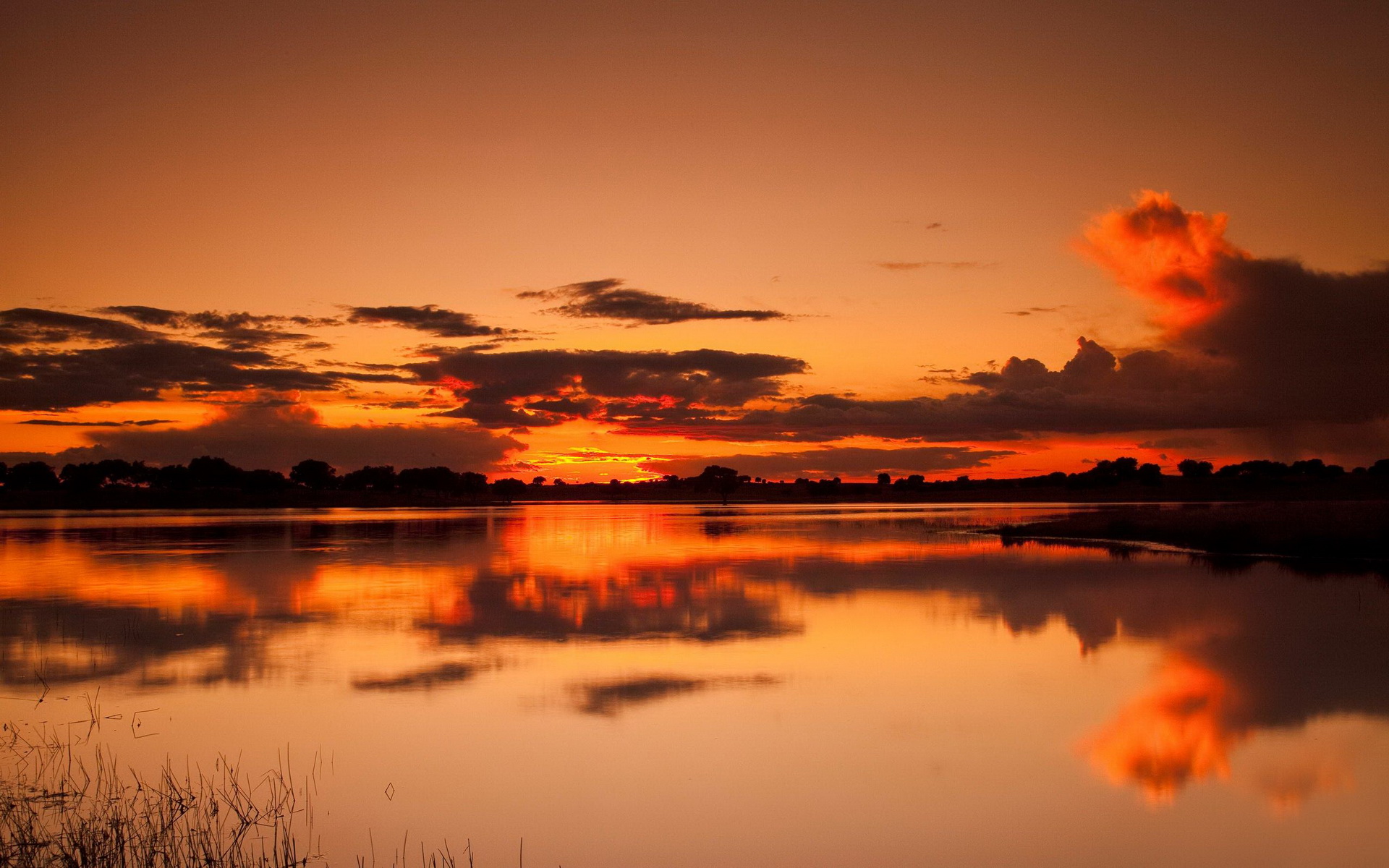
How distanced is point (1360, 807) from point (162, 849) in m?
12.8

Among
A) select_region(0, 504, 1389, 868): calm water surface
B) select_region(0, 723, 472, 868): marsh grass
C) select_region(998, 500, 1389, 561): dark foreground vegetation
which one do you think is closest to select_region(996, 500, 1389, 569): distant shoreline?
select_region(998, 500, 1389, 561): dark foreground vegetation

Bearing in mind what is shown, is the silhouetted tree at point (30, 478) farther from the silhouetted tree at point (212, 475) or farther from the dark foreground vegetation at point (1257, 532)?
the dark foreground vegetation at point (1257, 532)

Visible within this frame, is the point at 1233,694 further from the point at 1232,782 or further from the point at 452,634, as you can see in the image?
the point at 452,634

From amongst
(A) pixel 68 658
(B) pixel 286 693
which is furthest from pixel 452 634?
(A) pixel 68 658

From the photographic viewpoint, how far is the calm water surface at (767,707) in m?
10.2

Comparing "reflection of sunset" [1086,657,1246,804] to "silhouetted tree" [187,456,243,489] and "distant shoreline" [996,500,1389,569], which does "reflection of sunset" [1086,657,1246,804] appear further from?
"silhouetted tree" [187,456,243,489]

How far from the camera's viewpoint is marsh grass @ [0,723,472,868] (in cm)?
883

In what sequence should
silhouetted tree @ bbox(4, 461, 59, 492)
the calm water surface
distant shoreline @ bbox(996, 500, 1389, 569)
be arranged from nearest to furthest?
the calm water surface → distant shoreline @ bbox(996, 500, 1389, 569) → silhouetted tree @ bbox(4, 461, 59, 492)

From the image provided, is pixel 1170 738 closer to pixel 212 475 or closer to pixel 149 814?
pixel 149 814

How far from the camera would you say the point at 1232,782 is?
38.2 feet

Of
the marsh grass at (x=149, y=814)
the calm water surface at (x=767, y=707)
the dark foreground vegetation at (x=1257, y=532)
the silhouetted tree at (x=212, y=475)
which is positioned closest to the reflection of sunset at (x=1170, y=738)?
the calm water surface at (x=767, y=707)

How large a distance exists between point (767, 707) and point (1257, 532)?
41.4m

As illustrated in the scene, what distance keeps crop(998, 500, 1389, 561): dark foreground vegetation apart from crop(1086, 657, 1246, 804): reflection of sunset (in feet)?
95.7

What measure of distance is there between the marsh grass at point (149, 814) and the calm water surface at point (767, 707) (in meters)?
0.39
